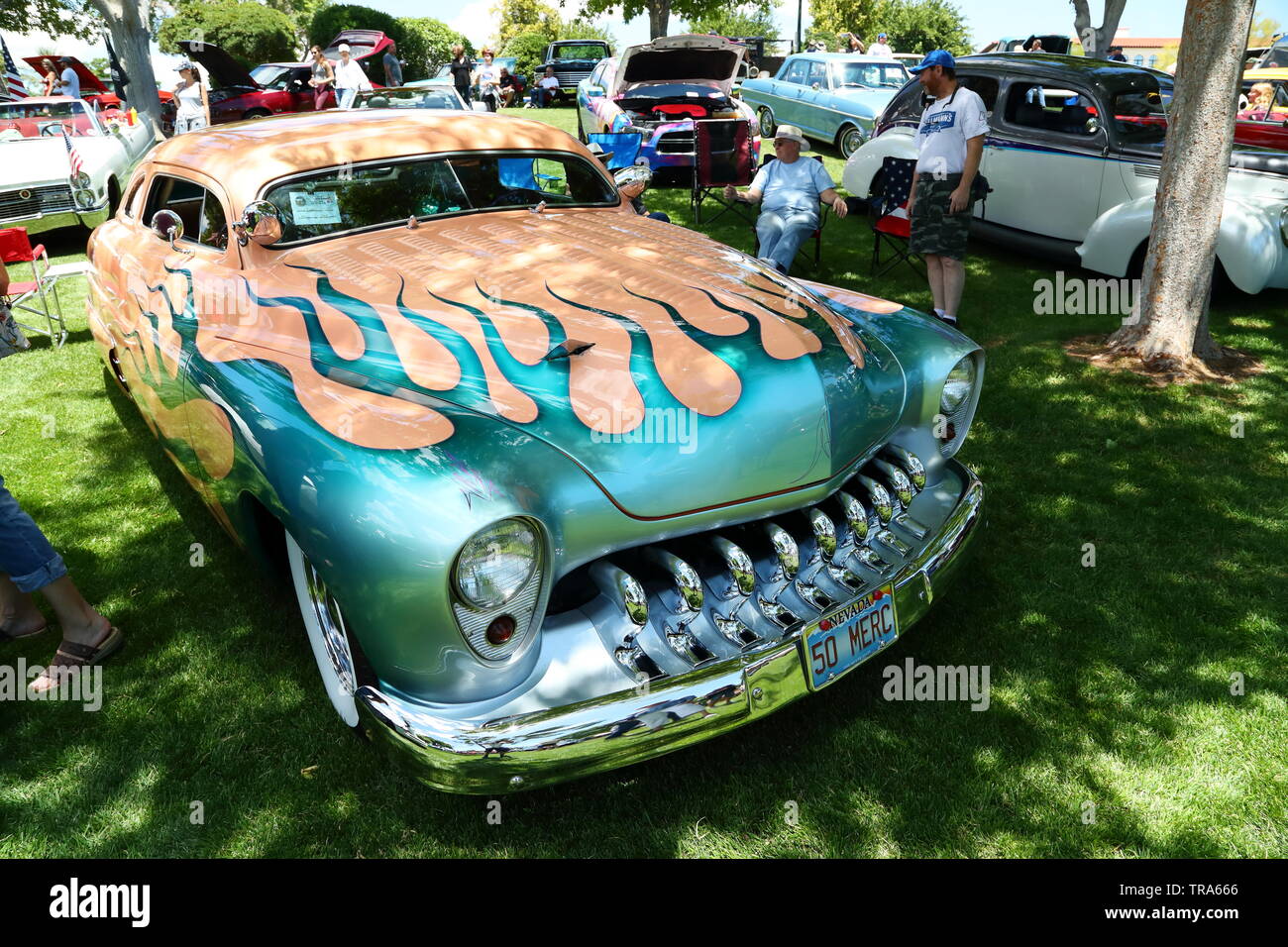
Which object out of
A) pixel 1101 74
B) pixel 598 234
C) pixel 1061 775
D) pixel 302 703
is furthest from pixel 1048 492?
pixel 1101 74

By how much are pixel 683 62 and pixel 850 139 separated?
2575 millimetres

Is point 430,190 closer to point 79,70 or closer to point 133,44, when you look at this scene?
point 133,44

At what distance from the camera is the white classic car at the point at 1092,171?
6.14 meters

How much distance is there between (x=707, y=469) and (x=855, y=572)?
59 centimetres

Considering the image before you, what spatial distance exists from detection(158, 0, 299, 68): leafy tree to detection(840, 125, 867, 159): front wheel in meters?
28.4

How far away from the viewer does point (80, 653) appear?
306 centimetres

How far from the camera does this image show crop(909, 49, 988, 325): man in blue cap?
5.62 meters

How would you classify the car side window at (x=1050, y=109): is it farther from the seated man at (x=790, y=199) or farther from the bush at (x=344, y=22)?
the bush at (x=344, y=22)

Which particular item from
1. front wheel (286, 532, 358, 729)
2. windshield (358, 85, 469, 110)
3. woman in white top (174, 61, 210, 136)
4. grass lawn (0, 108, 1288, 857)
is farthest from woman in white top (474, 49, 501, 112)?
front wheel (286, 532, 358, 729)

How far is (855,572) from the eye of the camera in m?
2.63

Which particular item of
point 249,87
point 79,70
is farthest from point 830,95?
point 79,70

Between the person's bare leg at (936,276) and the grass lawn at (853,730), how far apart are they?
209 centimetres

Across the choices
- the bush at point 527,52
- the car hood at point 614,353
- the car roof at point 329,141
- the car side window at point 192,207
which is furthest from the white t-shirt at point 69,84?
the bush at point 527,52
